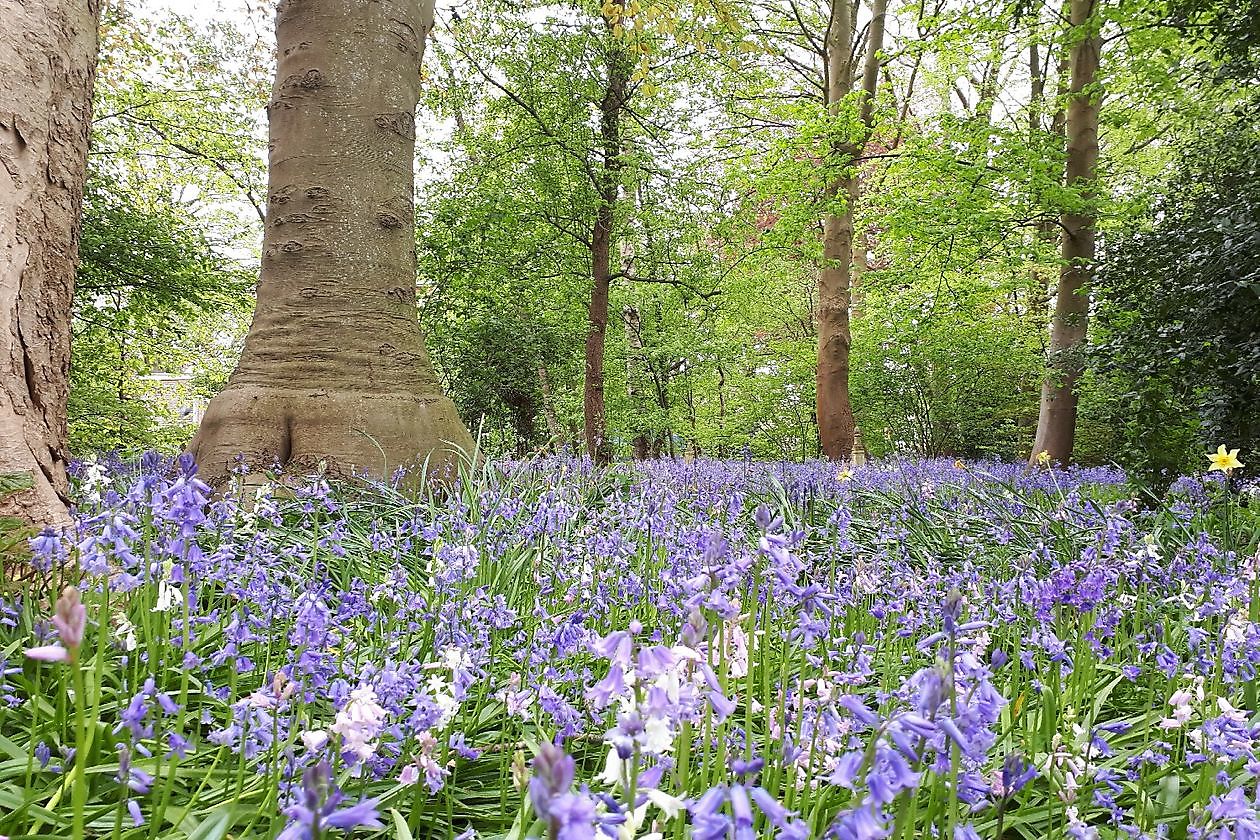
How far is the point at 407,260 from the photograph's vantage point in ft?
15.4

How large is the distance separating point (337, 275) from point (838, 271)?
8842 millimetres

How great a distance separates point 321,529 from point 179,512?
1.98 m

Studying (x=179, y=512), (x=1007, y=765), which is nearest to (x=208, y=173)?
(x=179, y=512)

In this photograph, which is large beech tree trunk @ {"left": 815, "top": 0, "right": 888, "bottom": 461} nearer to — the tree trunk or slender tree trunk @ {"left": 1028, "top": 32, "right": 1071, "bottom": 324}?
slender tree trunk @ {"left": 1028, "top": 32, "right": 1071, "bottom": 324}

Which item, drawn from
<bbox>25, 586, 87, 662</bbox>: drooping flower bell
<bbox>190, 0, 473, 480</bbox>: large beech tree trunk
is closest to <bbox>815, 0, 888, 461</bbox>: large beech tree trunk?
<bbox>190, 0, 473, 480</bbox>: large beech tree trunk

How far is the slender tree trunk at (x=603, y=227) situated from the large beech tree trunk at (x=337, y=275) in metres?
5.62

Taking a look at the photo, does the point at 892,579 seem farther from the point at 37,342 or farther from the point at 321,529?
the point at 37,342

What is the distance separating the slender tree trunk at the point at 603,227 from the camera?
10.3 metres

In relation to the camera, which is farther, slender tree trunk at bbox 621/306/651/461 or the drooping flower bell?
slender tree trunk at bbox 621/306/651/461

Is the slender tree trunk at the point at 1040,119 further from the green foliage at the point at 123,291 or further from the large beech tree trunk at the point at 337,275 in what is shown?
the green foliage at the point at 123,291

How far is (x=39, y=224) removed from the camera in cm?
268

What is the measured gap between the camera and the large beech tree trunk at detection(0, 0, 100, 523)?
8.20 ft

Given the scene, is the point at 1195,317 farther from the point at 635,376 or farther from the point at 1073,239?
the point at 635,376

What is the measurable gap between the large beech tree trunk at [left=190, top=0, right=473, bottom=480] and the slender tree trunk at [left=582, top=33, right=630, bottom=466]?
562 centimetres
